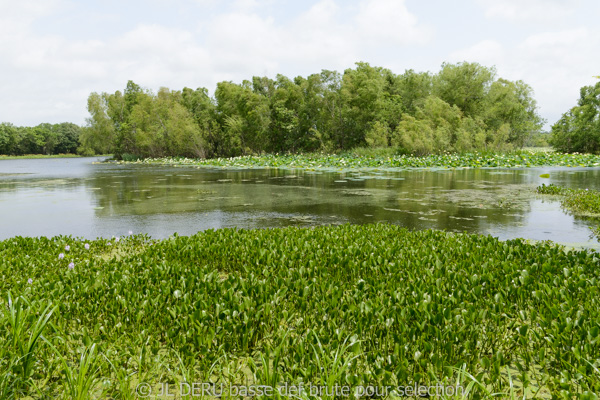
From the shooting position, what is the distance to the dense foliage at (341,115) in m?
44.8

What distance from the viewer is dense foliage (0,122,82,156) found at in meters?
103

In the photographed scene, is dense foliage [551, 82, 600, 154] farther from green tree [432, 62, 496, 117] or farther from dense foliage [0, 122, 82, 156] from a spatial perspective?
dense foliage [0, 122, 82, 156]

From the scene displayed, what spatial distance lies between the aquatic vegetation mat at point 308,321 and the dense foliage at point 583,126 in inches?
2163

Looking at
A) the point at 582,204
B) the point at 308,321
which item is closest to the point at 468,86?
the point at 582,204

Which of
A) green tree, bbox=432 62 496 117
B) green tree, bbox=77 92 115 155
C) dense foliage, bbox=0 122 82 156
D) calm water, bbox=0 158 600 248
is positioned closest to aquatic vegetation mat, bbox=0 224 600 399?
calm water, bbox=0 158 600 248

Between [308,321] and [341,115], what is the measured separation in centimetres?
4853

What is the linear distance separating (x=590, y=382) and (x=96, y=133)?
85.1 meters

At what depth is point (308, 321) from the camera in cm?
447

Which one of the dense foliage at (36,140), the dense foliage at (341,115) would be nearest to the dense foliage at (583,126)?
the dense foliage at (341,115)

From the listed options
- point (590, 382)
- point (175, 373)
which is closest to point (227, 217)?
point (175, 373)

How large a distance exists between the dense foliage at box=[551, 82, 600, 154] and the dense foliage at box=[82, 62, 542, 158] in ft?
16.1

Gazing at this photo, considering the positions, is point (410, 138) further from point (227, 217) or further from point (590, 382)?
point (590, 382)

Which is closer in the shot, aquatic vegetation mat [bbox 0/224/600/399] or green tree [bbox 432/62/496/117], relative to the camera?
aquatic vegetation mat [bbox 0/224/600/399]

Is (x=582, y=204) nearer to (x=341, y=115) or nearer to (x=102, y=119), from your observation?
(x=341, y=115)
